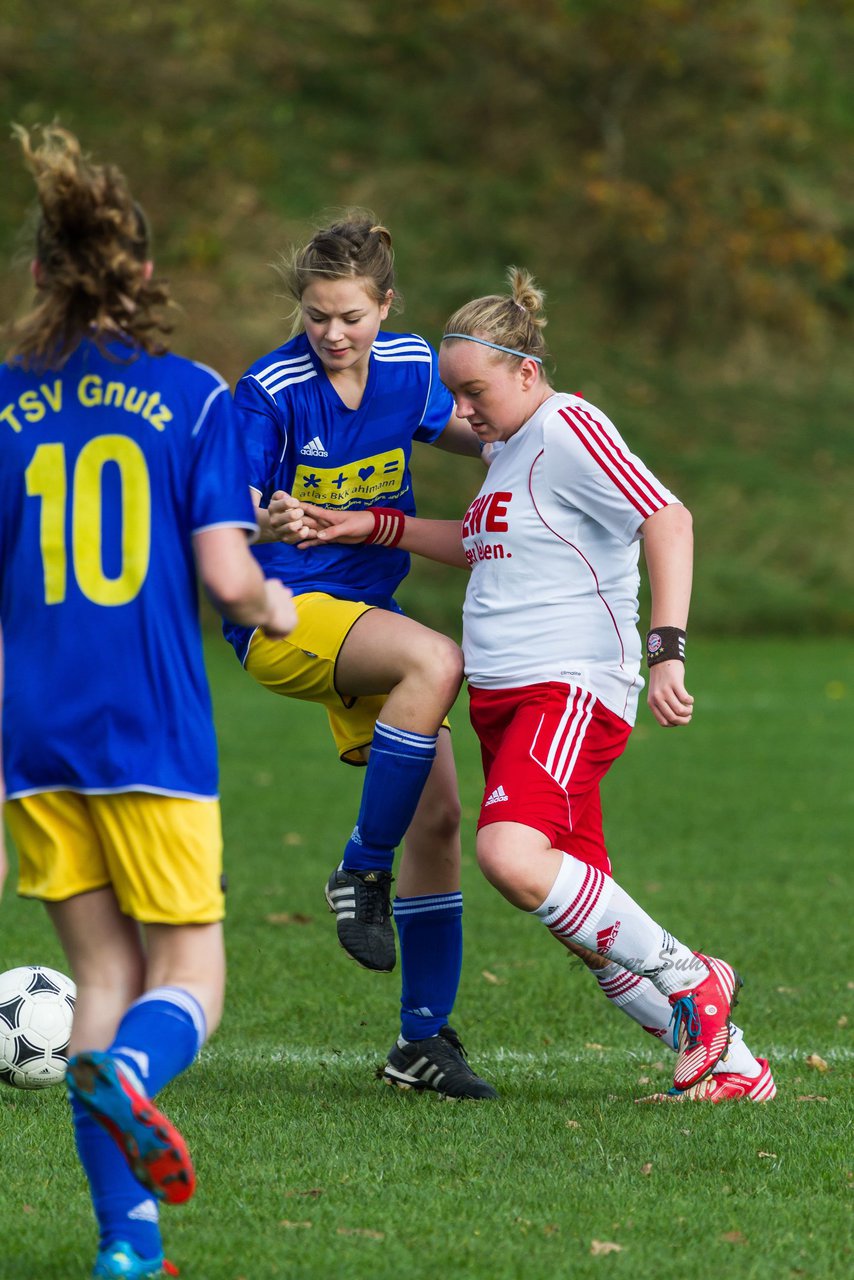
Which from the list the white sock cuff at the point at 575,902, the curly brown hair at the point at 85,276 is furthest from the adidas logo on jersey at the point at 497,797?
the curly brown hair at the point at 85,276

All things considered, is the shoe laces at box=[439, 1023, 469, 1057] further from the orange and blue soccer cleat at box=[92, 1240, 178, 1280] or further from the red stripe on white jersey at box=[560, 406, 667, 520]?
the orange and blue soccer cleat at box=[92, 1240, 178, 1280]

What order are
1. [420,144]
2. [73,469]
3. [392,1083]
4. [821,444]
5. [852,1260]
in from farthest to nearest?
1. [420,144]
2. [821,444]
3. [392,1083]
4. [852,1260]
5. [73,469]

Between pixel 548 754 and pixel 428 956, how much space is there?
35.5 inches

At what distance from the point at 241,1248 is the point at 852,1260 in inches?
46.5

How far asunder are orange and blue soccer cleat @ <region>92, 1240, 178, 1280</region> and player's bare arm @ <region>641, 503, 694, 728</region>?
179 cm

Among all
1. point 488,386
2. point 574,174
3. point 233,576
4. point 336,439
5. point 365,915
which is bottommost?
point 365,915

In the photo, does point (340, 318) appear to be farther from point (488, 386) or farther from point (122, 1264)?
point (122, 1264)

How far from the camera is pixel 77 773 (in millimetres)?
2996

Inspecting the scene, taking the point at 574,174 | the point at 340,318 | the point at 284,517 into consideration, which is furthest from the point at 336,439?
the point at 574,174

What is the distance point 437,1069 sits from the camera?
15.5 ft

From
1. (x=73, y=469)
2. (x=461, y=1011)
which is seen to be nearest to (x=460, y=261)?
(x=461, y=1011)

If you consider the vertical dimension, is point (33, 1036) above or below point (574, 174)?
below

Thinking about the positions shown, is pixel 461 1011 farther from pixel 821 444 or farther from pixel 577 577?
pixel 821 444

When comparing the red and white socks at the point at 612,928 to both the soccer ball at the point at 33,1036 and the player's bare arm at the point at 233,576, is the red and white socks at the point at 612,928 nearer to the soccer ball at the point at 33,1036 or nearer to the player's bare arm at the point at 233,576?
the soccer ball at the point at 33,1036
